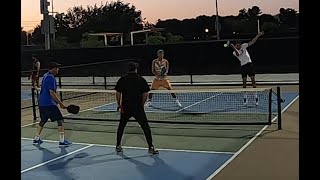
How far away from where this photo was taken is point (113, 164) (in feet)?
24.6

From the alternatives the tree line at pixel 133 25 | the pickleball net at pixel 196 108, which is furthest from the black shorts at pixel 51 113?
the tree line at pixel 133 25

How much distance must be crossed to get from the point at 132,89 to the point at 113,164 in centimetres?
126

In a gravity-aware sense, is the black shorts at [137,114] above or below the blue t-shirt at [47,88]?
below

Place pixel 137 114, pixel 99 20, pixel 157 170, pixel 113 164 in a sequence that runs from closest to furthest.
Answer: pixel 157 170, pixel 113 164, pixel 137 114, pixel 99 20

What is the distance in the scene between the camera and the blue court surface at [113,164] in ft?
22.1

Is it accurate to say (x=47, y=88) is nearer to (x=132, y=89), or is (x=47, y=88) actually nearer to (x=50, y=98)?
(x=50, y=98)

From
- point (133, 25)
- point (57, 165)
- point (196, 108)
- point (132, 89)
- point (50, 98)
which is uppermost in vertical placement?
point (133, 25)

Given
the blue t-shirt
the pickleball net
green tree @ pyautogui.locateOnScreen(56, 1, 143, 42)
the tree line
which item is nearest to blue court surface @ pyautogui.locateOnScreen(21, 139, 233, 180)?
the blue t-shirt

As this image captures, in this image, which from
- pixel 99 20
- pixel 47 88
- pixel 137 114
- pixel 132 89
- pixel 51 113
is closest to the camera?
pixel 132 89

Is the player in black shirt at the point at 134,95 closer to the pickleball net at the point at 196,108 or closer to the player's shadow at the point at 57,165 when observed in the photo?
the player's shadow at the point at 57,165

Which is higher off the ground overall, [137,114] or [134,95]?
[134,95]

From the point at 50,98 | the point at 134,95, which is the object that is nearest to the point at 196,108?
the point at 50,98

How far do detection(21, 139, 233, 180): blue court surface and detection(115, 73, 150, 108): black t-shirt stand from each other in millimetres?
889
